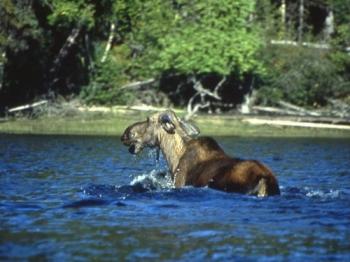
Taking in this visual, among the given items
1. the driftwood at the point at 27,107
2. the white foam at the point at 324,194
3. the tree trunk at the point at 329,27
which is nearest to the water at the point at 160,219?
the white foam at the point at 324,194

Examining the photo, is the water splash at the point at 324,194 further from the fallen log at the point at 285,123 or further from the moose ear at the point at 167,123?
the fallen log at the point at 285,123

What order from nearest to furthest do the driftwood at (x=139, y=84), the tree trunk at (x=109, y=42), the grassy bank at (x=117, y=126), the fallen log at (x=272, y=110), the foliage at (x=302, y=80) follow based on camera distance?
the grassy bank at (x=117, y=126)
the fallen log at (x=272, y=110)
the foliage at (x=302, y=80)
the driftwood at (x=139, y=84)
the tree trunk at (x=109, y=42)

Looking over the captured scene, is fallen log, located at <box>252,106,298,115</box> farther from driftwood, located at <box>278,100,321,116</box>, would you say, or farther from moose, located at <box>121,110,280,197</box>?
moose, located at <box>121,110,280,197</box>

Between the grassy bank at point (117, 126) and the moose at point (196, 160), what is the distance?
56.3 feet

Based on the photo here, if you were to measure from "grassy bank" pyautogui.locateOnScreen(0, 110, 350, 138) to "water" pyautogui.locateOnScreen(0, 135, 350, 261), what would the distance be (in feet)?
43.7

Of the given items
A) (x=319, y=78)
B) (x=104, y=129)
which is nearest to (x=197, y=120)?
(x=104, y=129)

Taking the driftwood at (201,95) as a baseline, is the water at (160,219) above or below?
below

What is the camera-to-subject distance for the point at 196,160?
574 inches

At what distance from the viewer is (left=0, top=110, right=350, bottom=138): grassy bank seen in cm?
3294

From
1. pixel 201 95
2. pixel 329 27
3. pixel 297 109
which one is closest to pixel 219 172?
pixel 297 109

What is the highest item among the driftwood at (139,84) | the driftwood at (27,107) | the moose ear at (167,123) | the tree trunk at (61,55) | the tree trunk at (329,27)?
the tree trunk at (329,27)

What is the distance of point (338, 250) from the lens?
32.6 feet

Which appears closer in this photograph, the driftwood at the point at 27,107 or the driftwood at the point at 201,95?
the driftwood at the point at 201,95

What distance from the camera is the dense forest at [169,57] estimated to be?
35.7m
